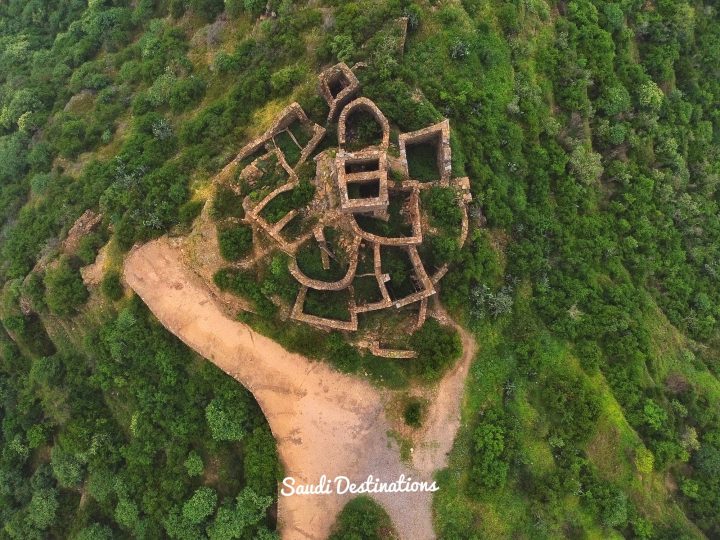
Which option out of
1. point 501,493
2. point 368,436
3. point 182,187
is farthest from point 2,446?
point 501,493

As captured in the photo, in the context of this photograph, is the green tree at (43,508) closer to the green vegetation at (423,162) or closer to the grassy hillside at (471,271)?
the grassy hillside at (471,271)

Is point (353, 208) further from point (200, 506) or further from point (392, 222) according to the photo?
point (200, 506)

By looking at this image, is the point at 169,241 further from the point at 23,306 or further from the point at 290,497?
the point at 290,497

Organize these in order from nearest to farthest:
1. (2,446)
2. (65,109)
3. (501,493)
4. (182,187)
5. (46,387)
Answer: (501,493) < (182,187) < (46,387) < (2,446) < (65,109)

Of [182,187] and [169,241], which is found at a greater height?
[182,187]

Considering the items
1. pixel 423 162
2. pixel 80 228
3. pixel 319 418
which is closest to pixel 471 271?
pixel 423 162

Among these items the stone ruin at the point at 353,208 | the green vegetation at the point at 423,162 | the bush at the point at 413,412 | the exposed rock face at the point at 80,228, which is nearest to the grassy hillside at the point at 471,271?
the exposed rock face at the point at 80,228

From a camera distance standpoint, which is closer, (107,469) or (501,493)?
(501,493)
